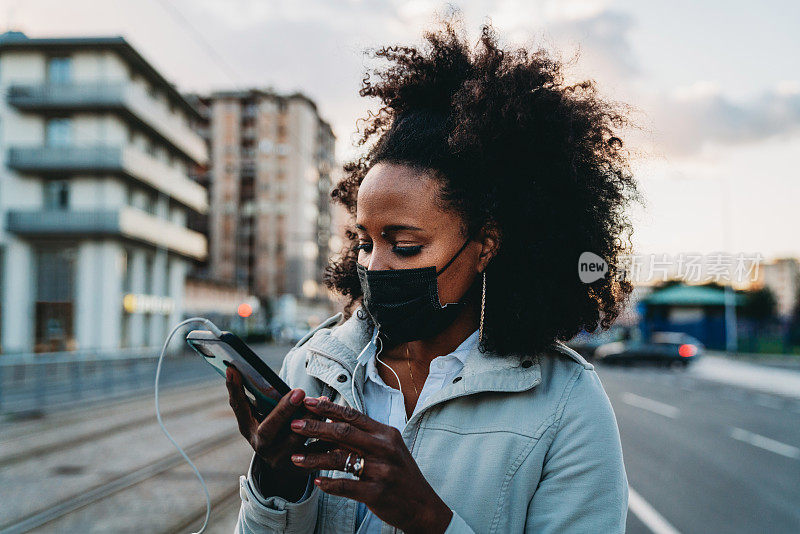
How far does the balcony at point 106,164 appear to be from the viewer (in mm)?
21500

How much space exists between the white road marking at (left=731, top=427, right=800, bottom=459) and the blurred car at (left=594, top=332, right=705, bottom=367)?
57.6 ft

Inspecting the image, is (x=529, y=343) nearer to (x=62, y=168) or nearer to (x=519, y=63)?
(x=519, y=63)

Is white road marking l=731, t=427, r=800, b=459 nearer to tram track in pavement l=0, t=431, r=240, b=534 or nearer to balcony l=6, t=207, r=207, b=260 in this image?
tram track in pavement l=0, t=431, r=240, b=534

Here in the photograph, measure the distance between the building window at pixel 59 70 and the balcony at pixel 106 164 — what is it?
2968mm

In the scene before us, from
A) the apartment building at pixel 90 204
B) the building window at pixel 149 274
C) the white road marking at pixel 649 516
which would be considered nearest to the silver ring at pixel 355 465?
the white road marking at pixel 649 516

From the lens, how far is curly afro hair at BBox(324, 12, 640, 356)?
1.60m

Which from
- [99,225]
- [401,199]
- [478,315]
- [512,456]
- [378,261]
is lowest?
[512,456]

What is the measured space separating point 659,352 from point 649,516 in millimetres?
23598

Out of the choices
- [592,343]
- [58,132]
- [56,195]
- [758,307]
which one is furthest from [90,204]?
[758,307]

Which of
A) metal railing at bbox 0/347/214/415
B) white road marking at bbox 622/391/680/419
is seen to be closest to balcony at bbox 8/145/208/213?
metal railing at bbox 0/347/214/415

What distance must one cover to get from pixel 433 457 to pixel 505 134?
85 cm

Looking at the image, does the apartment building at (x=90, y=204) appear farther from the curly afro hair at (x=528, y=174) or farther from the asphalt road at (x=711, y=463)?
the curly afro hair at (x=528, y=174)

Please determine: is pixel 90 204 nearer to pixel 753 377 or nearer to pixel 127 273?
pixel 127 273

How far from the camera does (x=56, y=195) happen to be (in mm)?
27219
